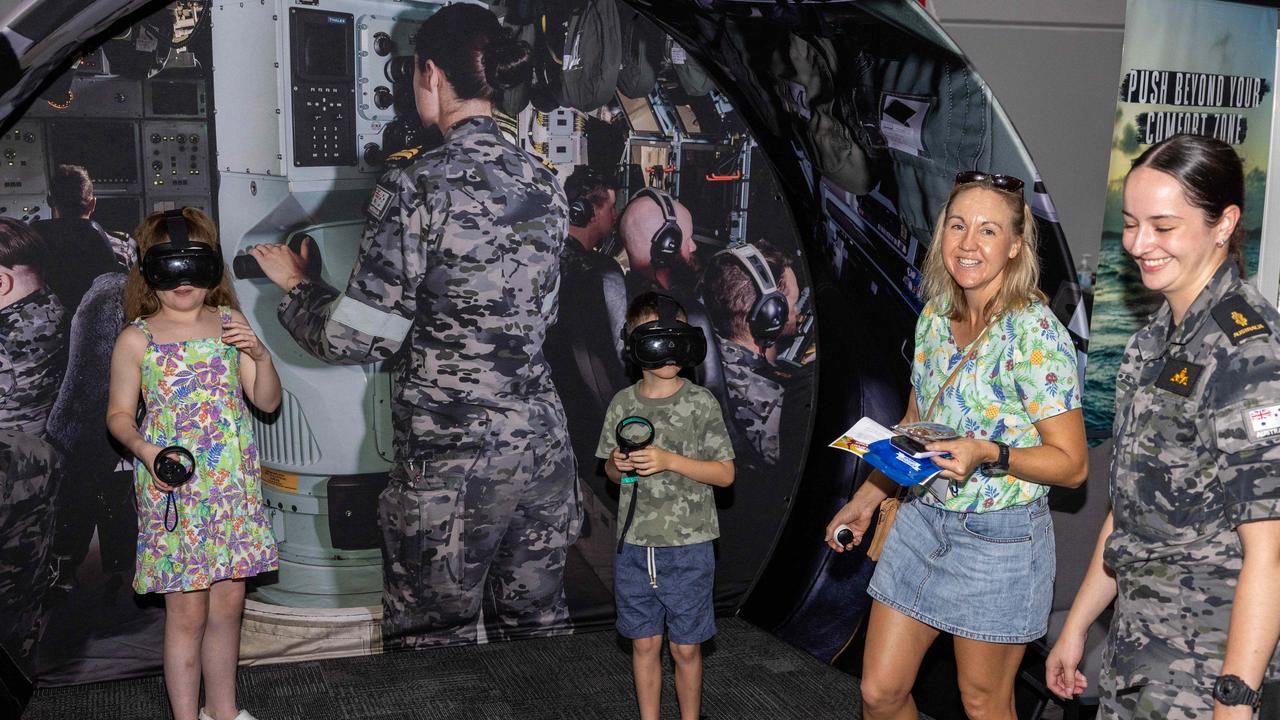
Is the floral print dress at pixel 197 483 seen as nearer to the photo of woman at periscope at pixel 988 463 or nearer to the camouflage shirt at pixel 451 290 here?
the camouflage shirt at pixel 451 290

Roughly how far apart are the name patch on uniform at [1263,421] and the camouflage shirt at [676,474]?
171cm

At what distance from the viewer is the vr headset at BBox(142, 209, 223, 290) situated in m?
3.02

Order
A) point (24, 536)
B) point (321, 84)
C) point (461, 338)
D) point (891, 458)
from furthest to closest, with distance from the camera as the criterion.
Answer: point (461, 338) → point (321, 84) → point (24, 536) → point (891, 458)

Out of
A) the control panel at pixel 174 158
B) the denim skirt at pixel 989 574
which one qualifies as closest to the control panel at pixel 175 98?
the control panel at pixel 174 158

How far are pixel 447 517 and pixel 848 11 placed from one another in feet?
7.62

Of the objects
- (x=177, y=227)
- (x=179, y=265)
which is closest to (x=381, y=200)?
(x=177, y=227)

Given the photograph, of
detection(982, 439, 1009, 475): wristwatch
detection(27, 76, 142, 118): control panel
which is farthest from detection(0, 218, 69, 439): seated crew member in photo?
detection(982, 439, 1009, 475): wristwatch

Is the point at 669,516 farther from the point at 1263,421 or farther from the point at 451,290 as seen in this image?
the point at 1263,421

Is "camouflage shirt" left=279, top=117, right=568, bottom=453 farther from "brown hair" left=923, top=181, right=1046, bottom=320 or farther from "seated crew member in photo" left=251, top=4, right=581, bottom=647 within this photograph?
"brown hair" left=923, top=181, right=1046, bottom=320

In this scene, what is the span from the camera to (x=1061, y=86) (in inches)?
134

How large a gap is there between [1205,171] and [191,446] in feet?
8.71

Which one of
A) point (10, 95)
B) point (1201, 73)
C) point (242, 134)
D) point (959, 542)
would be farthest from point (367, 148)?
point (1201, 73)

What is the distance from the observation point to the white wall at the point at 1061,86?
11.1 feet

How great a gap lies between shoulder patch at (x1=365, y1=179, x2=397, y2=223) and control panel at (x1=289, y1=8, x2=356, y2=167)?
17cm
